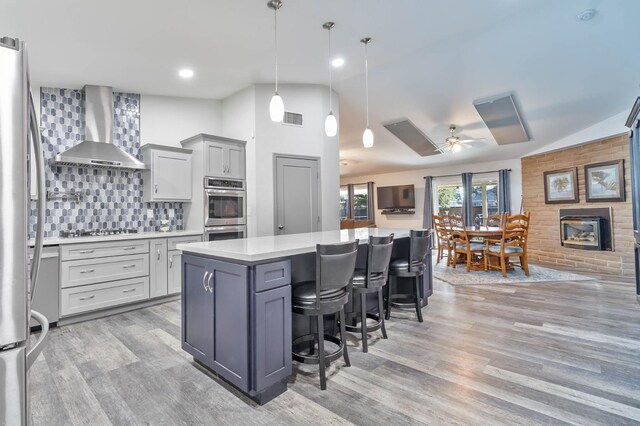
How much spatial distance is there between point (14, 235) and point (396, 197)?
9756mm

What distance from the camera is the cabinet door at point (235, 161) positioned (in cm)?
455

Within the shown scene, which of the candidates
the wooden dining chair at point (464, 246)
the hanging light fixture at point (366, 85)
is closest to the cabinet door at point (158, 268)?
the hanging light fixture at point (366, 85)

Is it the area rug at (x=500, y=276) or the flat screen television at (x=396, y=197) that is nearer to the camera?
the area rug at (x=500, y=276)

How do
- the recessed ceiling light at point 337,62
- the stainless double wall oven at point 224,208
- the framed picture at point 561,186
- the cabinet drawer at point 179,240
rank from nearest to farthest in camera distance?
1. the recessed ceiling light at point 337,62
2. the cabinet drawer at point 179,240
3. the stainless double wall oven at point 224,208
4. the framed picture at point 561,186

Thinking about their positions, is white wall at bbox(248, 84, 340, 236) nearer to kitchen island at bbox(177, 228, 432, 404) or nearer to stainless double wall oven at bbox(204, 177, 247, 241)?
stainless double wall oven at bbox(204, 177, 247, 241)

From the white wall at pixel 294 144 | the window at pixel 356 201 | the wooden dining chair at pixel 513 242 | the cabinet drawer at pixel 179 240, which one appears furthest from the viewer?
the window at pixel 356 201

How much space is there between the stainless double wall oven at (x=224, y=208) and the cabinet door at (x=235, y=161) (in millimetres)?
93

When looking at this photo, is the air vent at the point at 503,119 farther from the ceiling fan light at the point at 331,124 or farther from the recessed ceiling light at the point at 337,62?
the ceiling fan light at the point at 331,124

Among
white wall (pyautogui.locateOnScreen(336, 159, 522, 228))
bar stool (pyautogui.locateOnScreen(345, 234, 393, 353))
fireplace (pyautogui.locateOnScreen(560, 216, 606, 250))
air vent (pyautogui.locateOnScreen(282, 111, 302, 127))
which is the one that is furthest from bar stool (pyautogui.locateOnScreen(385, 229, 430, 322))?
white wall (pyautogui.locateOnScreen(336, 159, 522, 228))

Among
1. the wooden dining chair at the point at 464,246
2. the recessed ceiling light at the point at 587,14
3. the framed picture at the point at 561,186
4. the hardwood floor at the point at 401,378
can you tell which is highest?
the recessed ceiling light at the point at 587,14

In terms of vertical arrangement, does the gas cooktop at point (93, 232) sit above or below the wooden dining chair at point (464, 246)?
above

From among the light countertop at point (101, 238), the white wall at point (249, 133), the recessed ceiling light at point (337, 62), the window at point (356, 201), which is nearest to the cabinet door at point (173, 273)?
the light countertop at point (101, 238)

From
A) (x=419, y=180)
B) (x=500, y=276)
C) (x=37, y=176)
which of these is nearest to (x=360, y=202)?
(x=419, y=180)

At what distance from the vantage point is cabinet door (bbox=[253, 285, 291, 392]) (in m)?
1.87
